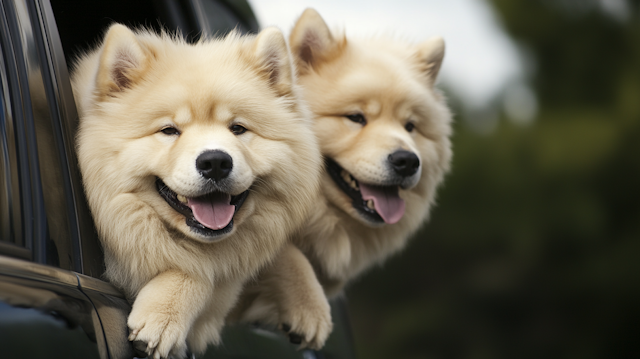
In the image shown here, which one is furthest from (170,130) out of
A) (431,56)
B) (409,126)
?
(431,56)

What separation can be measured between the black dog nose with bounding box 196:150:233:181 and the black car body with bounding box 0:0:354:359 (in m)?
0.37

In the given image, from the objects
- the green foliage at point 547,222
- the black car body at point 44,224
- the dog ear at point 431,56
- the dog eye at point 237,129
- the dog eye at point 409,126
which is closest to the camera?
the black car body at point 44,224

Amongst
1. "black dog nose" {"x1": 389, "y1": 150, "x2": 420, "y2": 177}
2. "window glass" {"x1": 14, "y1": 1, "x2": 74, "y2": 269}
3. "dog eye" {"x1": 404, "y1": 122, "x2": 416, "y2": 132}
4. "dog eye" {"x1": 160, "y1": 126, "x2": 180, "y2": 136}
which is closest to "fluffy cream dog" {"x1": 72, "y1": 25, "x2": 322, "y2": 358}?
"dog eye" {"x1": 160, "y1": 126, "x2": 180, "y2": 136}

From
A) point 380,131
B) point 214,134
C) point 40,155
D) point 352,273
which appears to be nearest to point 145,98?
point 214,134

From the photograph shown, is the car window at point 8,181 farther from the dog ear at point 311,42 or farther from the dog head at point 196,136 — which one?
the dog ear at point 311,42

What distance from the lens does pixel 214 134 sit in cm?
205

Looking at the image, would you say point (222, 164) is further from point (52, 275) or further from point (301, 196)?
point (52, 275)

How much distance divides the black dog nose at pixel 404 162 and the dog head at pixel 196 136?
2.06ft

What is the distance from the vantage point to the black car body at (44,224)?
4.24 feet

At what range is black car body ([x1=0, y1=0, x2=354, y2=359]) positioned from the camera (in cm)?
129

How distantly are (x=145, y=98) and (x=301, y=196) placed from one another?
673 mm

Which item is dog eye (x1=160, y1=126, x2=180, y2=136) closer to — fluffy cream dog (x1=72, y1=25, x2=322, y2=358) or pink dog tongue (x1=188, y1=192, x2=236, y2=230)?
fluffy cream dog (x1=72, y1=25, x2=322, y2=358)

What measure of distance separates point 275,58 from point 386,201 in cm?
103

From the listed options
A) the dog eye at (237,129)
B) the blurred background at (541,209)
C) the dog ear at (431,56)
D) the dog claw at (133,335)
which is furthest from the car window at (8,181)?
the blurred background at (541,209)
